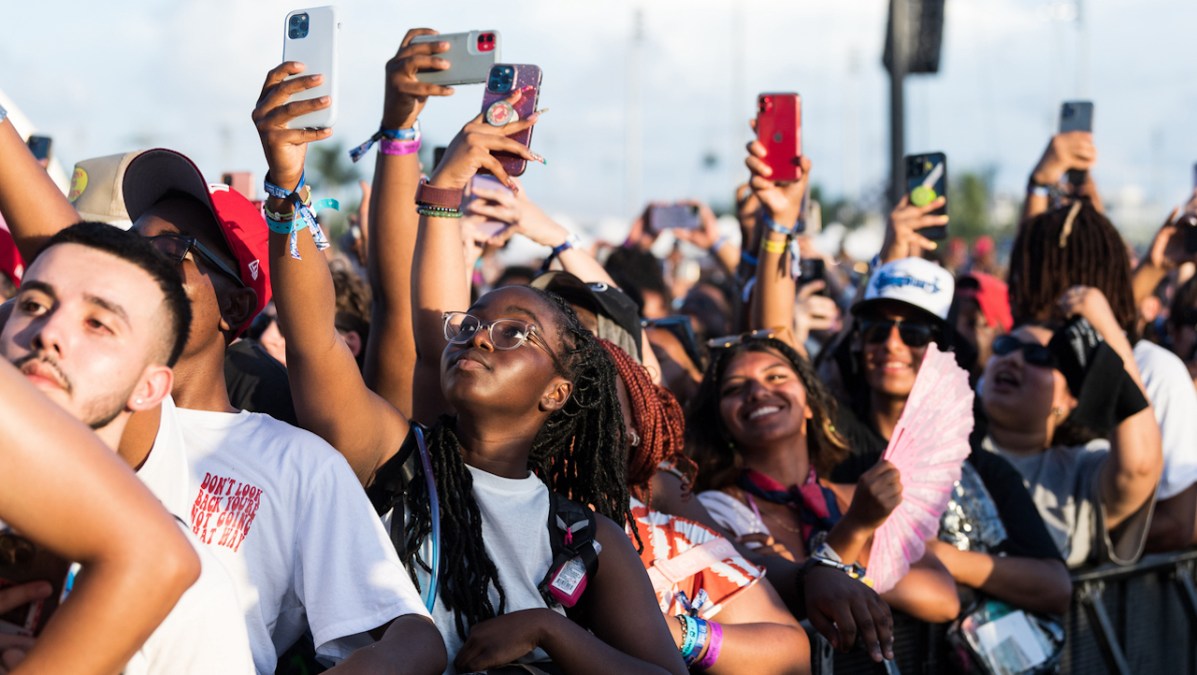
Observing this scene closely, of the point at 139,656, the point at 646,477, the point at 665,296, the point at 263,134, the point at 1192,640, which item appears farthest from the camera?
the point at 665,296

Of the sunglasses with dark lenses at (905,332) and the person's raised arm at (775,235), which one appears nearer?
the person's raised arm at (775,235)

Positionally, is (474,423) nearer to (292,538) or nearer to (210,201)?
(292,538)

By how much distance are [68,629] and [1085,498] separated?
443 centimetres

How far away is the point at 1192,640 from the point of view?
5504 mm

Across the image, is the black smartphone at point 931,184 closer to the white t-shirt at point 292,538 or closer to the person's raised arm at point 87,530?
the white t-shirt at point 292,538

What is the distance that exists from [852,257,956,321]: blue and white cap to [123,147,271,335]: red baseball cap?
2.81 meters

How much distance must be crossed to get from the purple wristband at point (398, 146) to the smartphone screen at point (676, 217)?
4356 millimetres

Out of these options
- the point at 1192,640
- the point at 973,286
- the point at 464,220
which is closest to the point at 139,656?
the point at 464,220

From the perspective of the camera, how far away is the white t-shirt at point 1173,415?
5.44 m

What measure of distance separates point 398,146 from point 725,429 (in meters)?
1.66

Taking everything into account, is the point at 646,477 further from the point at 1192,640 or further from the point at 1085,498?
the point at 1192,640

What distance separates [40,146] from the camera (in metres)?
5.29

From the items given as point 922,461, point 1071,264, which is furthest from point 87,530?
point 1071,264

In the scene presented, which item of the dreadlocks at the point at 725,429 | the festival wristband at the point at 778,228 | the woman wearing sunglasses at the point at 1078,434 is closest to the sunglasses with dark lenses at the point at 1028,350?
the woman wearing sunglasses at the point at 1078,434
